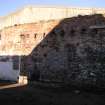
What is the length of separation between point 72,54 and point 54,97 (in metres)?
3.79

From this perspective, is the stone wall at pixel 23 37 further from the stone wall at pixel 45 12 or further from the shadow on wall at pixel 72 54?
the stone wall at pixel 45 12

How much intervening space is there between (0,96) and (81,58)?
5.01 m

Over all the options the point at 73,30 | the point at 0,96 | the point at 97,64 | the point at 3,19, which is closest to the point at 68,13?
the point at 3,19

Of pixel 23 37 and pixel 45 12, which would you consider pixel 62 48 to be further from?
pixel 45 12

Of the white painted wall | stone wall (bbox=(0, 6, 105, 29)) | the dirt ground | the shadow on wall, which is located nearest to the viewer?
the dirt ground

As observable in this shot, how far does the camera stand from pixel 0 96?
489 inches

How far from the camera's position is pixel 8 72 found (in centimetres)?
1930

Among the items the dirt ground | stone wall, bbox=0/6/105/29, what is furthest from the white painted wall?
stone wall, bbox=0/6/105/29

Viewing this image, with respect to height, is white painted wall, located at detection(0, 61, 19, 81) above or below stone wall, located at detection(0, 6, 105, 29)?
below

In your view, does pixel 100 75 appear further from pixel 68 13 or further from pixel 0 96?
pixel 68 13

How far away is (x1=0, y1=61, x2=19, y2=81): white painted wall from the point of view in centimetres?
1866

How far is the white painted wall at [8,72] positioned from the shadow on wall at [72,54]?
1514 mm

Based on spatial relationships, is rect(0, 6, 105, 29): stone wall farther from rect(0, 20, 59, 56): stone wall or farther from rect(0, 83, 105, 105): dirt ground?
rect(0, 83, 105, 105): dirt ground

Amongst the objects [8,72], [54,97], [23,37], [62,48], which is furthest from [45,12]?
[54,97]
